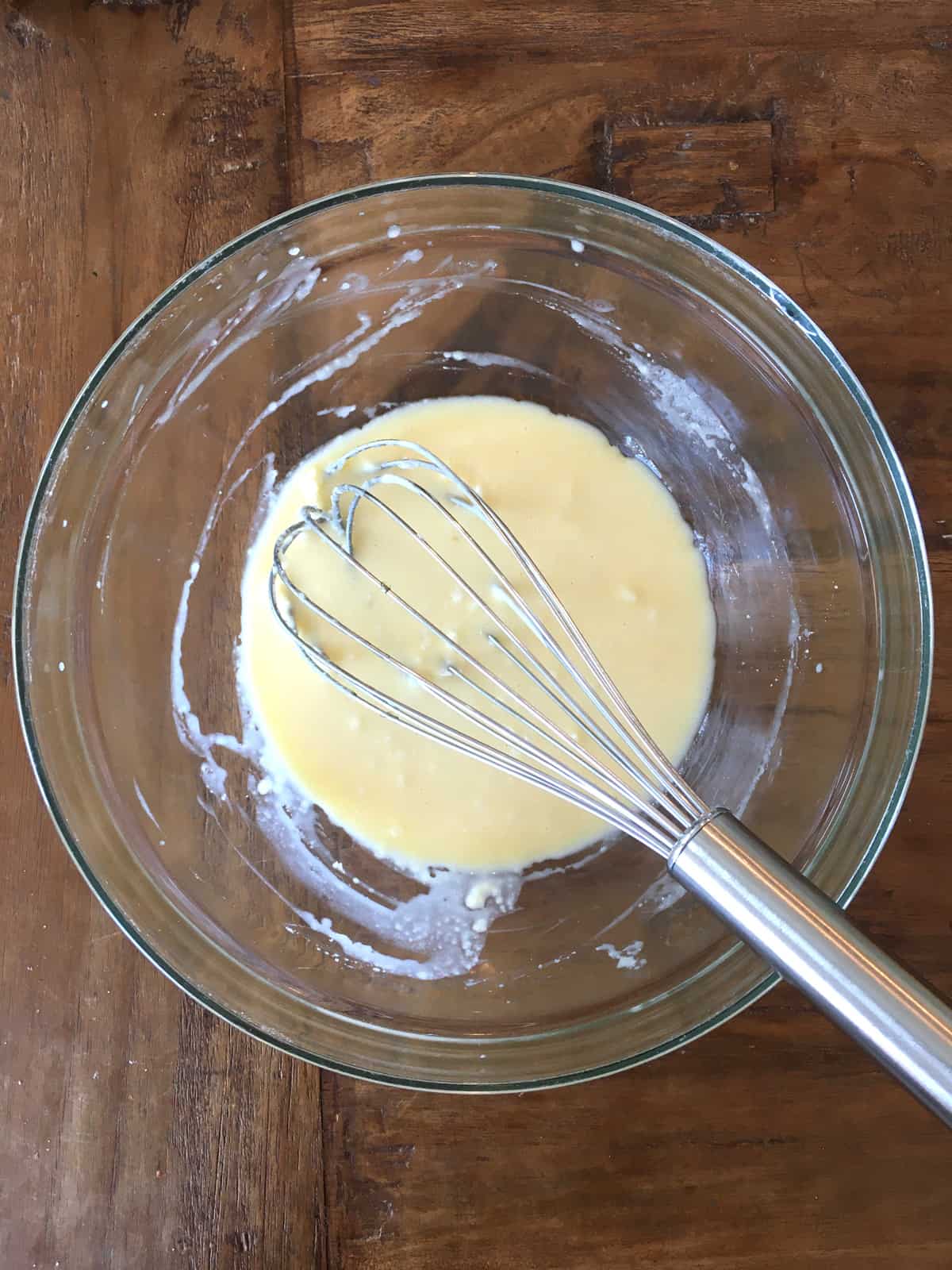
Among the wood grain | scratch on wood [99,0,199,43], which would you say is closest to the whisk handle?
the wood grain

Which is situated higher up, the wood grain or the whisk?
the wood grain

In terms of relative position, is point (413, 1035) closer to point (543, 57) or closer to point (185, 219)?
point (185, 219)

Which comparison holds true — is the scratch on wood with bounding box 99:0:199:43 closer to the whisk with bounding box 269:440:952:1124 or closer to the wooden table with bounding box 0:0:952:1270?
the wooden table with bounding box 0:0:952:1270

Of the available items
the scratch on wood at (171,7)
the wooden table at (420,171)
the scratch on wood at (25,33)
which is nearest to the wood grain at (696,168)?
the wooden table at (420,171)

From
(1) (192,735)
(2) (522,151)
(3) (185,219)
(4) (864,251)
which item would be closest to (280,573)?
(1) (192,735)

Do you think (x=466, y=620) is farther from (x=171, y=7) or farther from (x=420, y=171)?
(x=171, y=7)

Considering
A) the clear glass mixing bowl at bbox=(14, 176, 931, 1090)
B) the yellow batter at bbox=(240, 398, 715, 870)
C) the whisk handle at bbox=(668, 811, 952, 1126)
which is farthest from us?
the yellow batter at bbox=(240, 398, 715, 870)

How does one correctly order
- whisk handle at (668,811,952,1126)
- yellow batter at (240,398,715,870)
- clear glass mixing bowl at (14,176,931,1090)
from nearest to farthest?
whisk handle at (668,811,952,1126) < clear glass mixing bowl at (14,176,931,1090) < yellow batter at (240,398,715,870)
